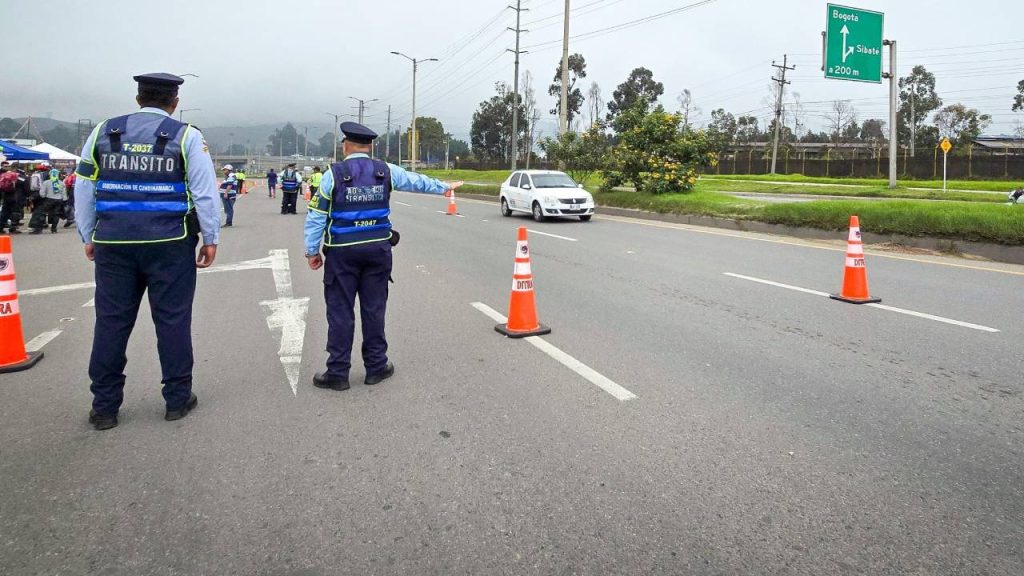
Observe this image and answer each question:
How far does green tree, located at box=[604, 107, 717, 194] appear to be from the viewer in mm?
23281

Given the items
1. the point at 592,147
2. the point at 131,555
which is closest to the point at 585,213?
the point at 592,147

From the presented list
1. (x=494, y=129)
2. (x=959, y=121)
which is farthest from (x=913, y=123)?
(x=494, y=129)

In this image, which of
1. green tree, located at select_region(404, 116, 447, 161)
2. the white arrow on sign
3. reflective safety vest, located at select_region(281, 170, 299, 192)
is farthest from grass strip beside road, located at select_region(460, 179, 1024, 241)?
green tree, located at select_region(404, 116, 447, 161)

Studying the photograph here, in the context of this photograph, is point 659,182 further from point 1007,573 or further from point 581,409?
point 1007,573

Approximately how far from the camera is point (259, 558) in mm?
2889

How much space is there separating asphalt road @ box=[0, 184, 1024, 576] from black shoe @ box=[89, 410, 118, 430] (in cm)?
11

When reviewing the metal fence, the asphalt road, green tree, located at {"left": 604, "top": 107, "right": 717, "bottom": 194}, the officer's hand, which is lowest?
the asphalt road

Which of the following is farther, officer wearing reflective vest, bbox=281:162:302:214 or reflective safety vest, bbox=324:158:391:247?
officer wearing reflective vest, bbox=281:162:302:214

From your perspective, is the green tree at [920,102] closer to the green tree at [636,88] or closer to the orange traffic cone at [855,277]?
the green tree at [636,88]

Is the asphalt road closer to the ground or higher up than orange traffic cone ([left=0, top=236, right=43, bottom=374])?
closer to the ground

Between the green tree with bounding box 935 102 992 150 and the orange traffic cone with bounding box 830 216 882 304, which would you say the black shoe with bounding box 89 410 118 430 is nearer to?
the orange traffic cone with bounding box 830 216 882 304

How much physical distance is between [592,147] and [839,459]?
85.2ft

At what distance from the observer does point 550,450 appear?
3.93m

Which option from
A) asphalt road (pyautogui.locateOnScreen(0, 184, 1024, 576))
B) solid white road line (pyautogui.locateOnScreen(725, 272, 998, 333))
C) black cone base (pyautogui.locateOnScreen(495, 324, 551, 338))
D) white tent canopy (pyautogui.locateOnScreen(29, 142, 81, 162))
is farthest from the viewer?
white tent canopy (pyautogui.locateOnScreen(29, 142, 81, 162))
